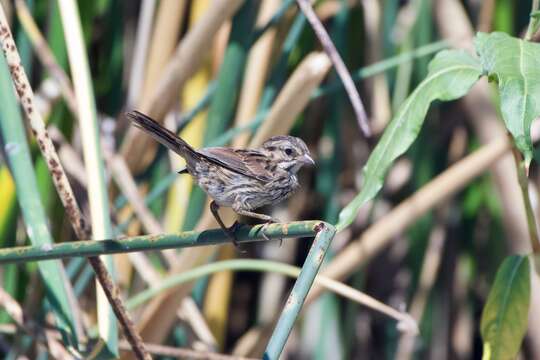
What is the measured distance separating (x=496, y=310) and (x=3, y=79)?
1.18 metres

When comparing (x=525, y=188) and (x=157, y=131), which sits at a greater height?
(x=157, y=131)

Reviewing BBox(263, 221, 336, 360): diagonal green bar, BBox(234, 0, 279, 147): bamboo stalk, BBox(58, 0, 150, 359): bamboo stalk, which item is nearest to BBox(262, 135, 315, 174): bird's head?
BBox(234, 0, 279, 147): bamboo stalk

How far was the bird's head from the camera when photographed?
252 centimetres

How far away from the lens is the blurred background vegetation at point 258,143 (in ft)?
8.86

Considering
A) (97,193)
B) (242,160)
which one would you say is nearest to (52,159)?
(97,193)

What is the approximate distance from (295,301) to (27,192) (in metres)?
0.81

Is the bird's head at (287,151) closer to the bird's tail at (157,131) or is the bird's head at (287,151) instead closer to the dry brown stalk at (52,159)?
the bird's tail at (157,131)

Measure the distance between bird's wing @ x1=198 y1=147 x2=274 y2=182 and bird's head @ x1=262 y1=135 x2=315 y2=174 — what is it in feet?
0.15

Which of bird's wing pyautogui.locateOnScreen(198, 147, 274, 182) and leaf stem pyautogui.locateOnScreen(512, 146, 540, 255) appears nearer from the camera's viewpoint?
leaf stem pyautogui.locateOnScreen(512, 146, 540, 255)

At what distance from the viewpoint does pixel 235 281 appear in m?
3.56

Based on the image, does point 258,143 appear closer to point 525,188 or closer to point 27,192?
point 27,192

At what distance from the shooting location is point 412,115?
1.77 m

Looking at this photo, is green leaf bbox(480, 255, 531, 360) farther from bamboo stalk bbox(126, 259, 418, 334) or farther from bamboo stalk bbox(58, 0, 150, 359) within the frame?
bamboo stalk bbox(58, 0, 150, 359)

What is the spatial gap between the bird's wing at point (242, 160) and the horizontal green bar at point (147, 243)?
66 centimetres
